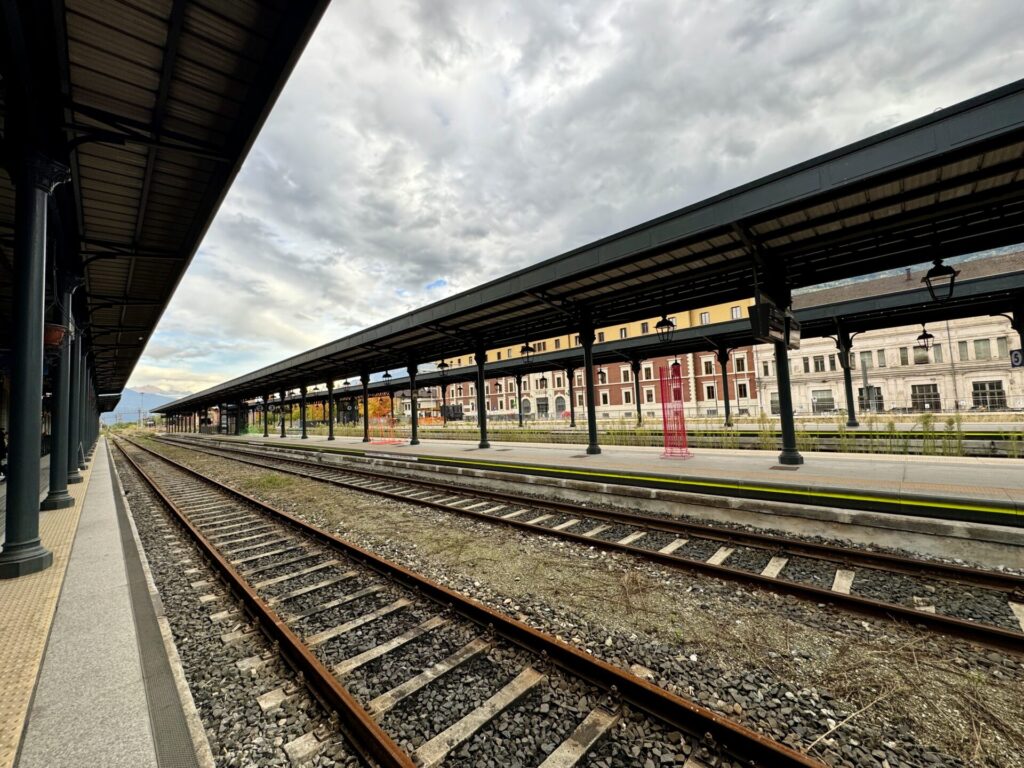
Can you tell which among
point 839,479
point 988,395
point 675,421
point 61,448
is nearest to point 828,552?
point 839,479

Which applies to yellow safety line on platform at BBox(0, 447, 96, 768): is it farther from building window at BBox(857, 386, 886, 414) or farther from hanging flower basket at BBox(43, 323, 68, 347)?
building window at BBox(857, 386, 886, 414)

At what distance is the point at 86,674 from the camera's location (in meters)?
3.15

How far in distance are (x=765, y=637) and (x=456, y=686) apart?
2.73 metres

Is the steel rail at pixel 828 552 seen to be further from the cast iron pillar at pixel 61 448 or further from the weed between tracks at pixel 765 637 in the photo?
the cast iron pillar at pixel 61 448

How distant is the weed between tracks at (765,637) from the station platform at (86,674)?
2.78 metres

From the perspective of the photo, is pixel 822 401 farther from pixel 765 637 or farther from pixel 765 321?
pixel 765 637

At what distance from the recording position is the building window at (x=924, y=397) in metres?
39.6

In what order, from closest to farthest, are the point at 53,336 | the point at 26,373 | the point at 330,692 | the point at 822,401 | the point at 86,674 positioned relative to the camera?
the point at 330,692
the point at 86,674
the point at 26,373
the point at 53,336
the point at 822,401

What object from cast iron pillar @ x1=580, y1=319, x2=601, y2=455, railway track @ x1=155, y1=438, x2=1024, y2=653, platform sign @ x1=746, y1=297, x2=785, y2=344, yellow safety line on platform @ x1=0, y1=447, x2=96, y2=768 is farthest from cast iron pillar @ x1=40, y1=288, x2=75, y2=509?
platform sign @ x1=746, y1=297, x2=785, y2=344

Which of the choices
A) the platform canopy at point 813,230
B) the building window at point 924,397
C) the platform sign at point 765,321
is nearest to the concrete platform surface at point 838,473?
the platform sign at point 765,321

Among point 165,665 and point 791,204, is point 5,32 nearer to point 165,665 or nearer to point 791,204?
point 165,665

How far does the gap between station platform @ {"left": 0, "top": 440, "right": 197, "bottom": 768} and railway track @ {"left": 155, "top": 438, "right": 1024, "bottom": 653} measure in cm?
494

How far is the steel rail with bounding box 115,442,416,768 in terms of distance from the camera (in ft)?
8.13

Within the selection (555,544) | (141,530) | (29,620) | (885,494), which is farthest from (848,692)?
(141,530)
